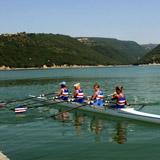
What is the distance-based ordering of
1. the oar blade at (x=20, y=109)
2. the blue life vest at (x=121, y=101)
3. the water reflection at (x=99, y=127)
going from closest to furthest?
the water reflection at (x=99, y=127) < the blue life vest at (x=121, y=101) < the oar blade at (x=20, y=109)

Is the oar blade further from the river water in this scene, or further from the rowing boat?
the rowing boat

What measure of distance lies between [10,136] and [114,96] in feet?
21.3

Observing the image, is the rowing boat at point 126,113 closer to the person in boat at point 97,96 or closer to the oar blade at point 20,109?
the person in boat at point 97,96

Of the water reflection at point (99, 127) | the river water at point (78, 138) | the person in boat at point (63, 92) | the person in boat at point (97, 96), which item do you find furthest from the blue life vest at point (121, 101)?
the person in boat at point (63, 92)

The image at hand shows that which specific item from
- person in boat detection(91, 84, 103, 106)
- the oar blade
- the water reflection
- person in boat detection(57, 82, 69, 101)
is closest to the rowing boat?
person in boat detection(91, 84, 103, 106)

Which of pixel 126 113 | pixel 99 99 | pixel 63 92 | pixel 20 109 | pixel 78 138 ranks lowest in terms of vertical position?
pixel 78 138

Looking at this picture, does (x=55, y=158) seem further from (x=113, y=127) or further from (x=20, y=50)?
(x=20, y=50)

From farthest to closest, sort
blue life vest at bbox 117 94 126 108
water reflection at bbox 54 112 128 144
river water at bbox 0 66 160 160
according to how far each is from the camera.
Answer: blue life vest at bbox 117 94 126 108
water reflection at bbox 54 112 128 144
river water at bbox 0 66 160 160

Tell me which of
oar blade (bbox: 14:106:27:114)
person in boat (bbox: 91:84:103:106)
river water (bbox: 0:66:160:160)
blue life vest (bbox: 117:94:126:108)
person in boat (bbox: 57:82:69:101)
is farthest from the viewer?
person in boat (bbox: 57:82:69:101)

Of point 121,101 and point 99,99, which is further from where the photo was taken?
point 99,99

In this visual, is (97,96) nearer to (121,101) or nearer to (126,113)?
(121,101)

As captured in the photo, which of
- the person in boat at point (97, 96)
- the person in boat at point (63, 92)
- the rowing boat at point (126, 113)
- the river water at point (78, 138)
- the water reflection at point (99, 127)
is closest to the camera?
the river water at point (78, 138)

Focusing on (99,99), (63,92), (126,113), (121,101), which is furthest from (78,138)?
(63,92)

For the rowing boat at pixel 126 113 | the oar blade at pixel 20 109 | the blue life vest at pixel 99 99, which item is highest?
the blue life vest at pixel 99 99
